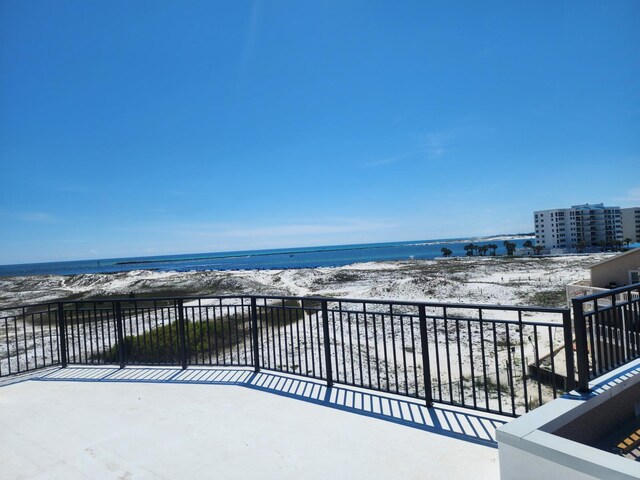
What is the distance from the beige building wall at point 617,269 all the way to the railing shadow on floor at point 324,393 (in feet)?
43.5

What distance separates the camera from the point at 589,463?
1.74 m

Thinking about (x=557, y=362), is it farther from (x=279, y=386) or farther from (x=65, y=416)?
(x=65, y=416)

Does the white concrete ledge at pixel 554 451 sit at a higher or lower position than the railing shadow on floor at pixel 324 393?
higher

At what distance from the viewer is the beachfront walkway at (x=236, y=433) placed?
2801mm

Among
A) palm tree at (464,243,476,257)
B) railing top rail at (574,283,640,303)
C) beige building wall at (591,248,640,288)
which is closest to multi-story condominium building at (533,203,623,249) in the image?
palm tree at (464,243,476,257)

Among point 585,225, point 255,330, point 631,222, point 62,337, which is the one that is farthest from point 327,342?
point 631,222

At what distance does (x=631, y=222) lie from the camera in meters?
87.1

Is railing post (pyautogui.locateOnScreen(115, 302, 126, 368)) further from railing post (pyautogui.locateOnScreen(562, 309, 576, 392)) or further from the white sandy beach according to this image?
railing post (pyautogui.locateOnScreen(562, 309, 576, 392))

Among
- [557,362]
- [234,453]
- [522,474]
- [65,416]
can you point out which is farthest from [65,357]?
[557,362]

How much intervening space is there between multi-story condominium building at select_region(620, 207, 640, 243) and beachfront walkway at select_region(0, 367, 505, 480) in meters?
110

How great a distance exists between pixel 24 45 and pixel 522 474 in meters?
9.72

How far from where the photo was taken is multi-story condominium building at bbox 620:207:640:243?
3428 inches

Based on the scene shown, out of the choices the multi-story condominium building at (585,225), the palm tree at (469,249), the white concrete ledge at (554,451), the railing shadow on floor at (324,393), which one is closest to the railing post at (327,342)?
the railing shadow on floor at (324,393)

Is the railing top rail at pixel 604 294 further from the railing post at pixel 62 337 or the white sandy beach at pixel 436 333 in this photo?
the railing post at pixel 62 337
